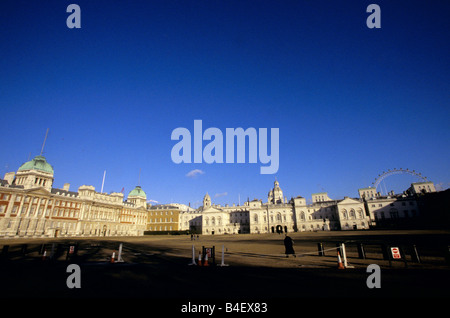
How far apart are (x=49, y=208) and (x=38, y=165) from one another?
12.5 m

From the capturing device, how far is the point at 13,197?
51.2 m

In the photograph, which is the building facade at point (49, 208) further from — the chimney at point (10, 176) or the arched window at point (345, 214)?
the arched window at point (345, 214)

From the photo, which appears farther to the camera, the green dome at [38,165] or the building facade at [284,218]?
the building facade at [284,218]

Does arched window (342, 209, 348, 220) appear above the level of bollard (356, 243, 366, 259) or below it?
above

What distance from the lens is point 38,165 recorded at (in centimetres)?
5978

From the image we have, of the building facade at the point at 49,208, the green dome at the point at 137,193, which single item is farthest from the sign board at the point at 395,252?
the green dome at the point at 137,193

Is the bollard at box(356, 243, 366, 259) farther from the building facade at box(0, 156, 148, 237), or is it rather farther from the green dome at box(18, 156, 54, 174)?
the green dome at box(18, 156, 54, 174)

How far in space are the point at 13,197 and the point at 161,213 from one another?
53605mm

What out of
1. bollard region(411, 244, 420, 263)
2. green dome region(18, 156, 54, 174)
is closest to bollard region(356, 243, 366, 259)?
bollard region(411, 244, 420, 263)

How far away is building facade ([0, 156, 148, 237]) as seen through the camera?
1997 inches

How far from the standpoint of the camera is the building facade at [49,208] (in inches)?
1997

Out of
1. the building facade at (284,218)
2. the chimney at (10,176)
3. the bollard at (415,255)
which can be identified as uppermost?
the chimney at (10,176)
